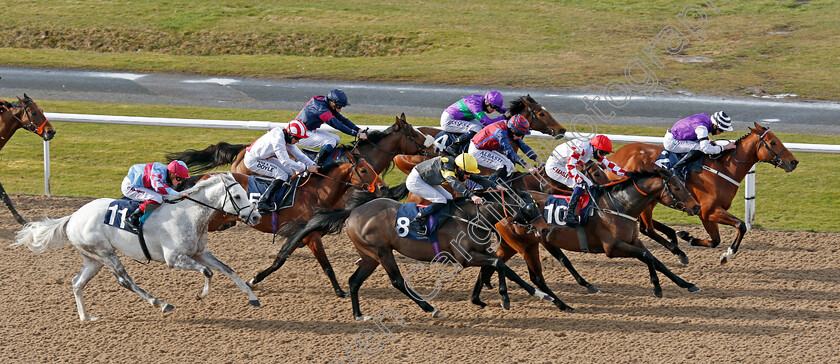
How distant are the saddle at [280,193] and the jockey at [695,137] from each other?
384 cm

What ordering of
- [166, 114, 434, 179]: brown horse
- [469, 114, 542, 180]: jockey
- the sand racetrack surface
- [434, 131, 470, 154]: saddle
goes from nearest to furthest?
the sand racetrack surface, [469, 114, 542, 180]: jockey, [166, 114, 434, 179]: brown horse, [434, 131, 470, 154]: saddle

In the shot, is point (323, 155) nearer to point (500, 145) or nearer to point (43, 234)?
point (500, 145)

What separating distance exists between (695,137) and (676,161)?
0.31 metres

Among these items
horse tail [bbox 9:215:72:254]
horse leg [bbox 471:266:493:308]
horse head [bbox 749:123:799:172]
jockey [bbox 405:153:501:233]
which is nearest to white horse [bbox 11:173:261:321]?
horse tail [bbox 9:215:72:254]

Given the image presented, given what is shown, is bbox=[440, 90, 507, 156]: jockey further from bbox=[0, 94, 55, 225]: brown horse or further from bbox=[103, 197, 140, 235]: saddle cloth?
bbox=[0, 94, 55, 225]: brown horse

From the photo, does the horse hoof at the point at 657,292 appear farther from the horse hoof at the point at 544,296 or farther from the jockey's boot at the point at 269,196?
the jockey's boot at the point at 269,196

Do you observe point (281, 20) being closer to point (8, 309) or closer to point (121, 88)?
point (121, 88)

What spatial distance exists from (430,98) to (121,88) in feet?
18.6

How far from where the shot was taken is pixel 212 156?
33.4 ft

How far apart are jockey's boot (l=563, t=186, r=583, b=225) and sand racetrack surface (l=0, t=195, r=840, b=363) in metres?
0.75

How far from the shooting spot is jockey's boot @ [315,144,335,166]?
29.9 ft

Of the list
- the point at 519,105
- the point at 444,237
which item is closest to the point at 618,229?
the point at 444,237

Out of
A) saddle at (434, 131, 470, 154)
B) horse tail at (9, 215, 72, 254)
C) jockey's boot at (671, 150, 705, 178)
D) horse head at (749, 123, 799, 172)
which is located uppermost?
horse head at (749, 123, 799, 172)

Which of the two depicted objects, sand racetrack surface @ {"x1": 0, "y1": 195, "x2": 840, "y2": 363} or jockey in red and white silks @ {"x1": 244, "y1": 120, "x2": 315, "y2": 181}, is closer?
sand racetrack surface @ {"x1": 0, "y1": 195, "x2": 840, "y2": 363}
